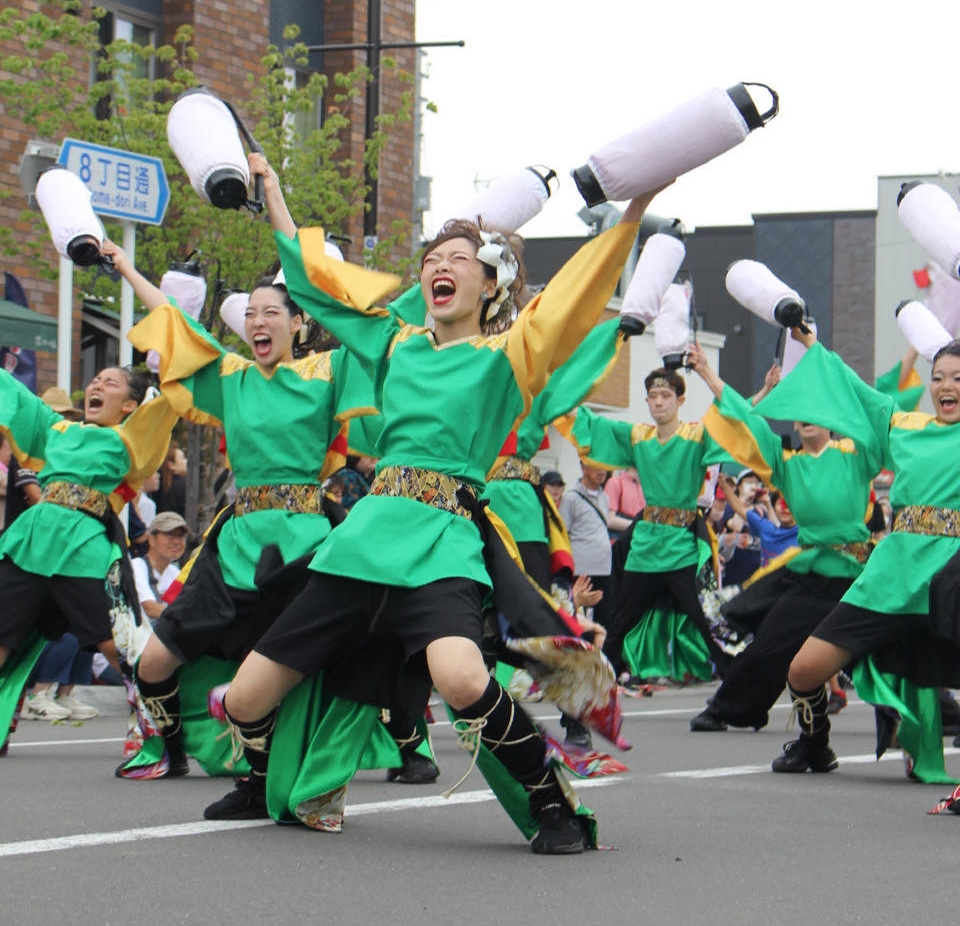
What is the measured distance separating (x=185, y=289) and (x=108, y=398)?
665 mm

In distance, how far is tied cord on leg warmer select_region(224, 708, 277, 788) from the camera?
219 inches

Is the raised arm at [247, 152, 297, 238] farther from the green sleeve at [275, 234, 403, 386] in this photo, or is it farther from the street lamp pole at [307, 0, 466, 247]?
the street lamp pole at [307, 0, 466, 247]

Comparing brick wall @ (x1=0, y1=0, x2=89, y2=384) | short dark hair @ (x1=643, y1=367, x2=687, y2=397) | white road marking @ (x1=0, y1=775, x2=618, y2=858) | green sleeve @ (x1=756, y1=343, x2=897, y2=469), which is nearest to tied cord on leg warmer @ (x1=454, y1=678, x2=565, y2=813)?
white road marking @ (x1=0, y1=775, x2=618, y2=858)

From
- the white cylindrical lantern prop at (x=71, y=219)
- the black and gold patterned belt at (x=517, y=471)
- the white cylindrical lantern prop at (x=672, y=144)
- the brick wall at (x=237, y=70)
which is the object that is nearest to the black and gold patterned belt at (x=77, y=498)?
the white cylindrical lantern prop at (x=71, y=219)

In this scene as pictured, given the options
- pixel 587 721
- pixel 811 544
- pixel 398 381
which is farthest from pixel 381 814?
pixel 811 544

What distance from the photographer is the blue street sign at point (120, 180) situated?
37.0 ft

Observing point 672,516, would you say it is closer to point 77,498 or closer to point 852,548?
point 852,548

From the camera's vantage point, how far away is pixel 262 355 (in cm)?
663

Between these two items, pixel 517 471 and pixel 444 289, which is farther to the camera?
pixel 517 471

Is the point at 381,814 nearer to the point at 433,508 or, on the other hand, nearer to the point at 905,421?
the point at 433,508

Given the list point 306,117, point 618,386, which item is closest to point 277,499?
point 306,117

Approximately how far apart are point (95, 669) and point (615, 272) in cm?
636

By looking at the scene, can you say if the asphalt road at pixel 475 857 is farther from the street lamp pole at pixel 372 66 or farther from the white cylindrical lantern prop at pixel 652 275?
the street lamp pole at pixel 372 66

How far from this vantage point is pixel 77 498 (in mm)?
8039
